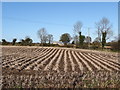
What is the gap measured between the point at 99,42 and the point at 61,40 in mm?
27061

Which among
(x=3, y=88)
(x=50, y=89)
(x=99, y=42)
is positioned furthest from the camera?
(x=99, y=42)

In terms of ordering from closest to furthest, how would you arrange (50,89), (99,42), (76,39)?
(50,89), (99,42), (76,39)

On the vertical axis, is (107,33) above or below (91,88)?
above

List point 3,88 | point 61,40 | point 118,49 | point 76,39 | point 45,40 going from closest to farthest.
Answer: point 3,88 → point 118,49 → point 76,39 → point 45,40 → point 61,40

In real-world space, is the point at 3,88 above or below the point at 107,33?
below

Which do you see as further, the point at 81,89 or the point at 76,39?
the point at 76,39

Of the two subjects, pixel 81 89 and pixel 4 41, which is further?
pixel 4 41

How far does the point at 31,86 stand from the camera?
6754 mm

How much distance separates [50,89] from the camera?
6.22 metres

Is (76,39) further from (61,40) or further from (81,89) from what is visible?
(81,89)

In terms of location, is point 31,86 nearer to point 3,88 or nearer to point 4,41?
point 3,88

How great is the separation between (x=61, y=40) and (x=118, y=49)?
38281 millimetres

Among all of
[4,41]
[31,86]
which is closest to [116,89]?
[31,86]

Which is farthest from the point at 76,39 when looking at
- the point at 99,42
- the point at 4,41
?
the point at 4,41
